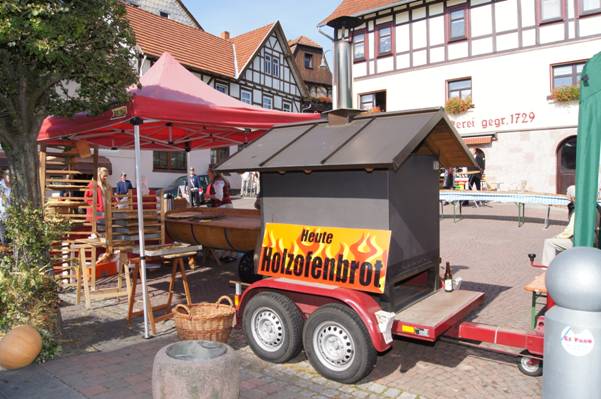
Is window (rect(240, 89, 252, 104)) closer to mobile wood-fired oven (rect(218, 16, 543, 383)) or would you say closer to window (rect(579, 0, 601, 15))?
window (rect(579, 0, 601, 15))

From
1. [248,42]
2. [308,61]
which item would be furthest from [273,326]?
[308,61]

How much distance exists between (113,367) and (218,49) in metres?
25.9

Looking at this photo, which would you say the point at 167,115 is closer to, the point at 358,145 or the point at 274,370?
the point at 358,145

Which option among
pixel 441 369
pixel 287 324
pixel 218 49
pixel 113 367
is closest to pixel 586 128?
pixel 441 369

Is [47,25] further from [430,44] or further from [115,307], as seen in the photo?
[430,44]

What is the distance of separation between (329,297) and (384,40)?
22667 mm

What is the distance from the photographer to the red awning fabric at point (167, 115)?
5.84 metres

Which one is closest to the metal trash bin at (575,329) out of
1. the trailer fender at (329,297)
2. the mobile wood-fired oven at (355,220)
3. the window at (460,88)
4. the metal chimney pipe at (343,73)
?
the mobile wood-fired oven at (355,220)

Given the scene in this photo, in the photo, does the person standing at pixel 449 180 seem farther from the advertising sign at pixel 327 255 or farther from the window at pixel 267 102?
the advertising sign at pixel 327 255

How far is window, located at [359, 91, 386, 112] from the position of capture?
25.6 m

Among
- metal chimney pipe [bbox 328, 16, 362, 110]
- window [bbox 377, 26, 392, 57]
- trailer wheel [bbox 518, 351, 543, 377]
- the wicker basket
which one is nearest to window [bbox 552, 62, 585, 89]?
window [bbox 377, 26, 392, 57]

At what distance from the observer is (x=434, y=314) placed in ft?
14.2

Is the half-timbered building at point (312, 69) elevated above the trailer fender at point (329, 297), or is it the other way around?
the half-timbered building at point (312, 69)

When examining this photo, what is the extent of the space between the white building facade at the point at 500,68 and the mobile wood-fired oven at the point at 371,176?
677 inches
